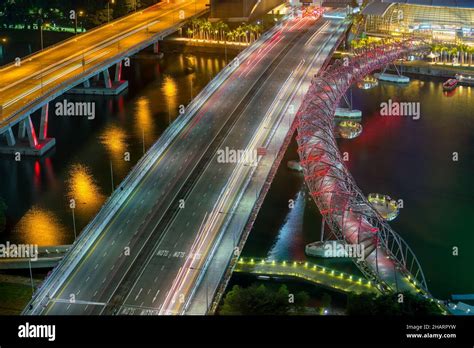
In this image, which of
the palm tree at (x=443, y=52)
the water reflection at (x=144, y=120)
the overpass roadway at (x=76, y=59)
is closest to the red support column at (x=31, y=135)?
the overpass roadway at (x=76, y=59)

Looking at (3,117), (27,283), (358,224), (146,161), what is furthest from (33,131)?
(358,224)

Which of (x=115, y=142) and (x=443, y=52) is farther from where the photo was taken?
(x=443, y=52)

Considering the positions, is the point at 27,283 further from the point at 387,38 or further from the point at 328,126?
the point at 387,38

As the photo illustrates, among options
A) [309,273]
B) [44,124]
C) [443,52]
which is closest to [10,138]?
[44,124]

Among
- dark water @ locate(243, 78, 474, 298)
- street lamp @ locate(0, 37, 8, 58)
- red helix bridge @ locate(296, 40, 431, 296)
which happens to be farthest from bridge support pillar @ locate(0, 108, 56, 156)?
street lamp @ locate(0, 37, 8, 58)

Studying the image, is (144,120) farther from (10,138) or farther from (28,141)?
(10,138)

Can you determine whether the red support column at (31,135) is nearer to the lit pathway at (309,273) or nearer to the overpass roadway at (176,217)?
the overpass roadway at (176,217)
